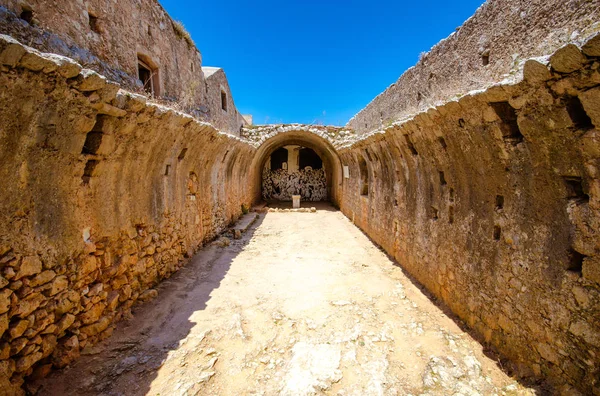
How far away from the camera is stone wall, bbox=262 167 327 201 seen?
1942cm

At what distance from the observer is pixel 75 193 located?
3244 mm

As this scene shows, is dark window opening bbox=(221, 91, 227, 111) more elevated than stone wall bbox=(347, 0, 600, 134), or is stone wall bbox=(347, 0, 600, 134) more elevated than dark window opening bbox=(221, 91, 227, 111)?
dark window opening bbox=(221, 91, 227, 111)

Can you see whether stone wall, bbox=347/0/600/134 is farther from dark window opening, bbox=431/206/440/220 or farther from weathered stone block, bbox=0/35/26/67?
weathered stone block, bbox=0/35/26/67

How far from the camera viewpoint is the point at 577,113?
88.4 inches

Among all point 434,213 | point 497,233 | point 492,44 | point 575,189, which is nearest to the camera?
point 575,189

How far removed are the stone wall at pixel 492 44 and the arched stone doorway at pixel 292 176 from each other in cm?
1018

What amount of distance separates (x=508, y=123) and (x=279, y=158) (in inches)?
679

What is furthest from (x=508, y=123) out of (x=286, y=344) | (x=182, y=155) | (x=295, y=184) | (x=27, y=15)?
(x=295, y=184)

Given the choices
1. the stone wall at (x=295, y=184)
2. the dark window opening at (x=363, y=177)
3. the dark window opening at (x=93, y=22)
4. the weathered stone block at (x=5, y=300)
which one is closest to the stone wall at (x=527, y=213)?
the weathered stone block at (x=5, y=300)

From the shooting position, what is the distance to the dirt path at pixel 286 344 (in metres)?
2.96

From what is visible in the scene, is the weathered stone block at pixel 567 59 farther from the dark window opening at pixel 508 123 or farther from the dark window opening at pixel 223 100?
the dark window opening at pixel 223 100

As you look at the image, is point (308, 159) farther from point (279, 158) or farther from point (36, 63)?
point (36, 63)

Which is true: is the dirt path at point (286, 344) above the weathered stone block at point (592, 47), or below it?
below

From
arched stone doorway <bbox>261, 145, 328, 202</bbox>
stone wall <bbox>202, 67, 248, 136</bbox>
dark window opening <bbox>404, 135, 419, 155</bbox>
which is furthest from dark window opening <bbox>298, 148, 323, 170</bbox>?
dark window opening <bbox>404, 135, 419, 155</bbox>
